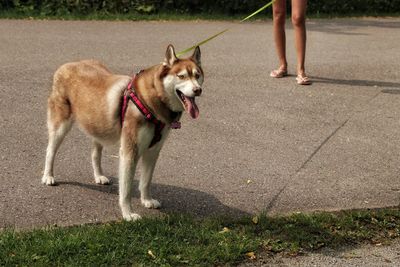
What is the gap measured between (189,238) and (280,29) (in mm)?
5218

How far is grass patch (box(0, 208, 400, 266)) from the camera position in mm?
4578

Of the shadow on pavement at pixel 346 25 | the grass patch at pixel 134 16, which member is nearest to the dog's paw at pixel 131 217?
the grass patch at pixel 134 16

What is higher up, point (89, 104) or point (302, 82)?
point (89, 104)

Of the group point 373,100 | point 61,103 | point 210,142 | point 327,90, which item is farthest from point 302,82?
point 61,103

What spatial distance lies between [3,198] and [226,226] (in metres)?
1.82

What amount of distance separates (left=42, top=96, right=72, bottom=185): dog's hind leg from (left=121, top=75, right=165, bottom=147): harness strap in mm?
678

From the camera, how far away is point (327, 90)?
31.5 feet

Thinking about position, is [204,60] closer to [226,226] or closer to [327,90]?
[327,90]

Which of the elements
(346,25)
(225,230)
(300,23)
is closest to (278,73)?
(300,23)

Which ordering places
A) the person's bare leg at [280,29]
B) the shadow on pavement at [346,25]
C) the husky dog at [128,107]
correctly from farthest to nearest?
the shadow on pavement at [346,25]
the person's bare leg at [280,29]
the husky dog at [128,107]

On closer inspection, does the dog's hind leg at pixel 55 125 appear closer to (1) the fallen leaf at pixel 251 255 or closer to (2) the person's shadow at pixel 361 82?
(1) the fallen leaf at pixel 251 255

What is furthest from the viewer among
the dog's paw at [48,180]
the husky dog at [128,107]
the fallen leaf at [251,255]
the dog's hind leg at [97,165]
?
the dog's hind leg at [97,165]

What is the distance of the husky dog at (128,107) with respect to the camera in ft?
16.7

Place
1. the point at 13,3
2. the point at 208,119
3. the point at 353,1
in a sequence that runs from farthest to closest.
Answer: the point at 353,1, the point at 13,3, the point at 208,119
